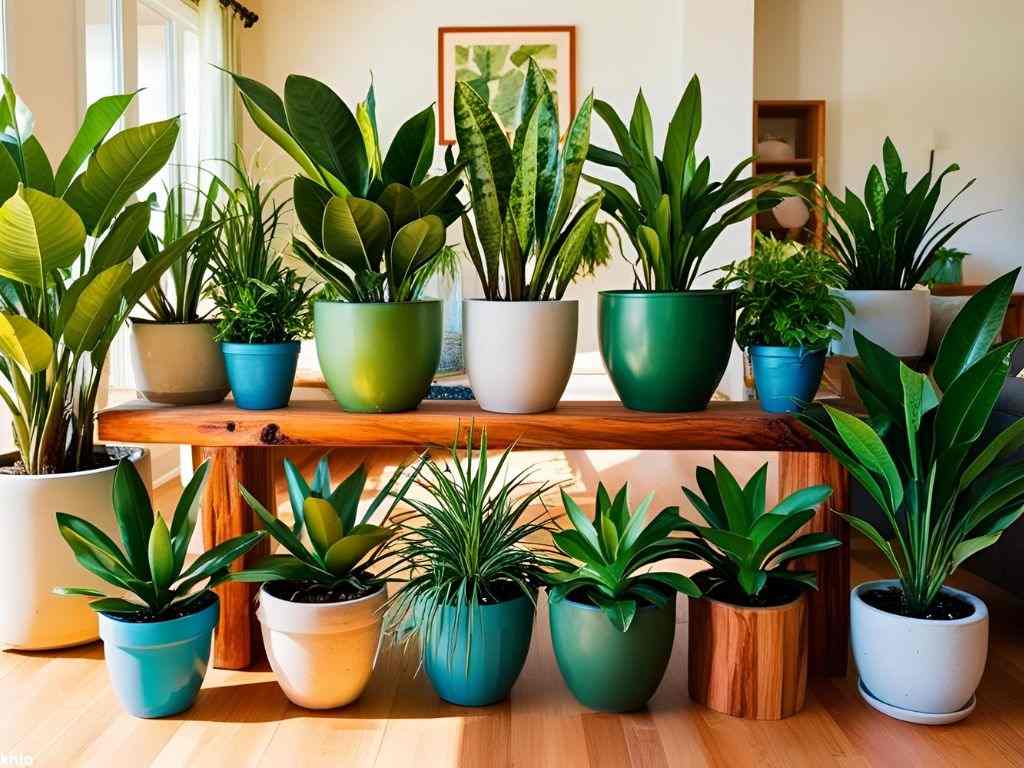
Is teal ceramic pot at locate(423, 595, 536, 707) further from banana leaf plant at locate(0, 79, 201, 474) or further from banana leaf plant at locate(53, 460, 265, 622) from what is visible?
banana leaf plant at locate(0, 79, 201, 474)

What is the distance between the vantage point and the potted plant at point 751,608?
1.72m

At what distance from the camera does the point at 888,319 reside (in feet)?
6.70

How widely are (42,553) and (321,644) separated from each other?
2.27ft

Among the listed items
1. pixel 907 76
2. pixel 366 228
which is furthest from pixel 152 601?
pixel 907 76

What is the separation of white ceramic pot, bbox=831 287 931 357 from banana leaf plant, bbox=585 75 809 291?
0.31 meters

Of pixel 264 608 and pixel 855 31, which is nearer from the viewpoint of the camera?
pixel 264 608

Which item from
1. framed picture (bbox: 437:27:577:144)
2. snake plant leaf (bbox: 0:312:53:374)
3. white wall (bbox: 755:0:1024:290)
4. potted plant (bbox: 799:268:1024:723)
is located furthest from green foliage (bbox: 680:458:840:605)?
white wall (bbox: 755:0:1024:290)

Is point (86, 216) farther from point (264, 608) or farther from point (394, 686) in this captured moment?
point (394, 686)

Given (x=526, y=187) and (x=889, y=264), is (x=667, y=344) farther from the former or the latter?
(x=889, y=264)

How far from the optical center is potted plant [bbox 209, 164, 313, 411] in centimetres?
190

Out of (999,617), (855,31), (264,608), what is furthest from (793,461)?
(855,31)

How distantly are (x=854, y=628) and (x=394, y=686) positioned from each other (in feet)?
3.02

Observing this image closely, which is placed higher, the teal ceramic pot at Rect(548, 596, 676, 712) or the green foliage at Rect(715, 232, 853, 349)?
the green foliage at Rect(715, 232, 853, 349)

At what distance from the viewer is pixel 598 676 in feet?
5.76
